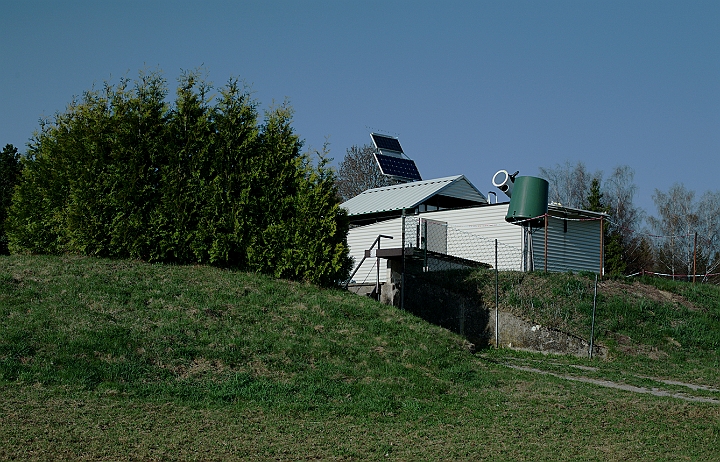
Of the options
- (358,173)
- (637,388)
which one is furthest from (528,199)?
(358,173)

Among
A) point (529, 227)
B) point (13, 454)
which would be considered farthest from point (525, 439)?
point (529, 227)

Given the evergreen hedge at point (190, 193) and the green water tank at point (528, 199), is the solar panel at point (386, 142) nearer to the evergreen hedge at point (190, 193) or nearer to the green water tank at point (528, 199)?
the green water tank at point (528, 199)

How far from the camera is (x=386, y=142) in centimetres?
3419

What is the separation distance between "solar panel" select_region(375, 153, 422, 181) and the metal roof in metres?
3.10

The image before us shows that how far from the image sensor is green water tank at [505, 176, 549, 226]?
21.2 meters

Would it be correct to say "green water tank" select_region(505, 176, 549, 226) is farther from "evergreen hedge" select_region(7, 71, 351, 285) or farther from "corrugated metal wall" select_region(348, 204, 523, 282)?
"evergreen hedge" select_region(7, 71, 351, 285)

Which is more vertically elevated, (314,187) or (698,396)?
(314,187)

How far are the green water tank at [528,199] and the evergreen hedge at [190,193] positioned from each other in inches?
340

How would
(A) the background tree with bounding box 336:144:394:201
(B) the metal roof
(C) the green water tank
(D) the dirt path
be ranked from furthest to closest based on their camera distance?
1. (A) the background tree with bounding box 336:144:394:201
2. (B) the metal roof
3. (C) the green water tank
4. (D) the dirt path

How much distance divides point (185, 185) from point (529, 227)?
11702 millimetres

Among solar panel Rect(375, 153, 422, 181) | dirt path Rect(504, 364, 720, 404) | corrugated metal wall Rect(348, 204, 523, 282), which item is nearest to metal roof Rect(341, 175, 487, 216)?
corrugated metal wall Rect(348, 204, 523, 282)

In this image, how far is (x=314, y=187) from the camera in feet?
46.5

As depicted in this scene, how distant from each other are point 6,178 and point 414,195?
527 inches

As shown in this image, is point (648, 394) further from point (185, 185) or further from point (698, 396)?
point (185, 185)
